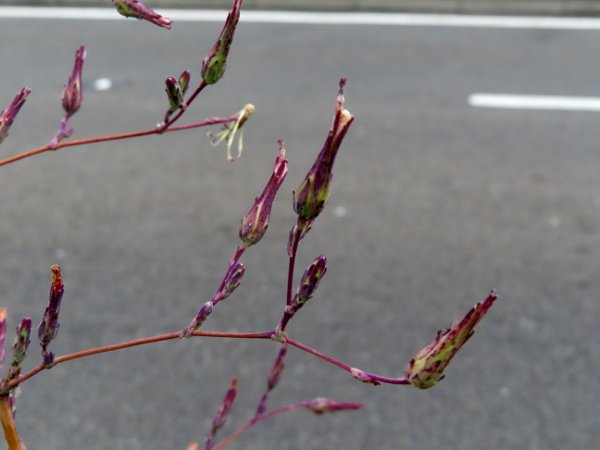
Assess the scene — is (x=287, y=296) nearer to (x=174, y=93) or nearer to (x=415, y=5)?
(x=174, y=93)

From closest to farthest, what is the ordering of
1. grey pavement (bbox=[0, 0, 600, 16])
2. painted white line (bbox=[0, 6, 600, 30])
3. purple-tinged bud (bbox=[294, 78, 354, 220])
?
purple-tinged bud (bbox=[294, 78, 354, 220]), painted white line (bbox=[0, 6, 600, 30]), grey pavement (bbox=[0, 0, 600, 16])

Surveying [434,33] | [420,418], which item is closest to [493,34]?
[434,33]

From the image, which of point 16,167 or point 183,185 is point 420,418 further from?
point 16,167

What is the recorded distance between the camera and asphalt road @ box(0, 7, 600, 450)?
3818 millimetres

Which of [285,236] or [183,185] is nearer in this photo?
[285,236]

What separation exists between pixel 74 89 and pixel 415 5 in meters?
8.85

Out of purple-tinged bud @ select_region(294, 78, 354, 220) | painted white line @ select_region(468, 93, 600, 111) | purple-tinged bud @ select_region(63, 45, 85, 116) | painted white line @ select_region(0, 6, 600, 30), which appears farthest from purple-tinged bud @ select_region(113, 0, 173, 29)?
painted white line @ select_region(0, 6, 600, 30)

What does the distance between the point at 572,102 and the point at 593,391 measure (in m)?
3.73

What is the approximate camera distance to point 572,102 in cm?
691

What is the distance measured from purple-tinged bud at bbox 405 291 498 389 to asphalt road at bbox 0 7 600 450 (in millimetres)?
3020

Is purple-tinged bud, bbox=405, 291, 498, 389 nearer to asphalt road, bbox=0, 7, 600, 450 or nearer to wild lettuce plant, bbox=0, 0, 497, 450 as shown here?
wild lettuce plant, bbox=0, 0, 497, 450

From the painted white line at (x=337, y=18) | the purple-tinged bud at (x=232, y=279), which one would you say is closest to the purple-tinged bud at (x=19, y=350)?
the purple-tinged bud at (x=232, y=279)

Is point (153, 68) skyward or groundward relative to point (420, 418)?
skyward

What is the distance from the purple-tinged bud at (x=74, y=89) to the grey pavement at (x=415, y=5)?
872 cm
